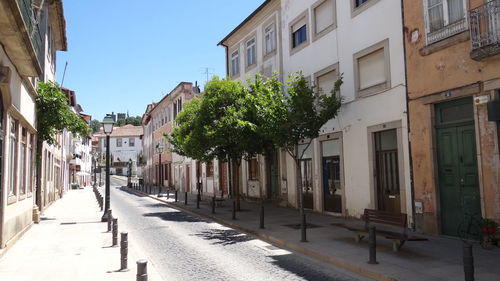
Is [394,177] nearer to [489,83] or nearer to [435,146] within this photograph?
[435,146]

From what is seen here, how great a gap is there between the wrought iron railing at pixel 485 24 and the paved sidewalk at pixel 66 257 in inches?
324

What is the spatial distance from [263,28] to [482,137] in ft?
46.4

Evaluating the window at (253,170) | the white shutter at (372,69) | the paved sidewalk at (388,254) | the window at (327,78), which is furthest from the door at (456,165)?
the window at (253,170)

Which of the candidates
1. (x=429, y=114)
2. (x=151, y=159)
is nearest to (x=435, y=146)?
(x=429, y=114)

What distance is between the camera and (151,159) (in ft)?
178

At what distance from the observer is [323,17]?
16.3 meters

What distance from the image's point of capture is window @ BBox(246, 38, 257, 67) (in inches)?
894

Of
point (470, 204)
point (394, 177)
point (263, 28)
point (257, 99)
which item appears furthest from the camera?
point (263, 28)

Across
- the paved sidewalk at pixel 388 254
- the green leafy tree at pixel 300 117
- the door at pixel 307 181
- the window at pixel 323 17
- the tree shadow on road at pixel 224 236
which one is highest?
the window at pixel 323 17

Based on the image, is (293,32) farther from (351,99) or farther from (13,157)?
(13,157)

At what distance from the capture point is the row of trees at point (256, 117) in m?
12.6

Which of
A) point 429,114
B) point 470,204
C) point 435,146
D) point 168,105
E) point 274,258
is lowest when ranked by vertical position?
point 274,258

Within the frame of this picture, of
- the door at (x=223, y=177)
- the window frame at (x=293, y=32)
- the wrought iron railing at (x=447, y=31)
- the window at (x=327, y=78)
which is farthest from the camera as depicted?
the door at (x=223, y=177)

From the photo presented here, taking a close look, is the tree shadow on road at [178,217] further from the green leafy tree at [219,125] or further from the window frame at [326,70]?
the window frame at [326,70]
